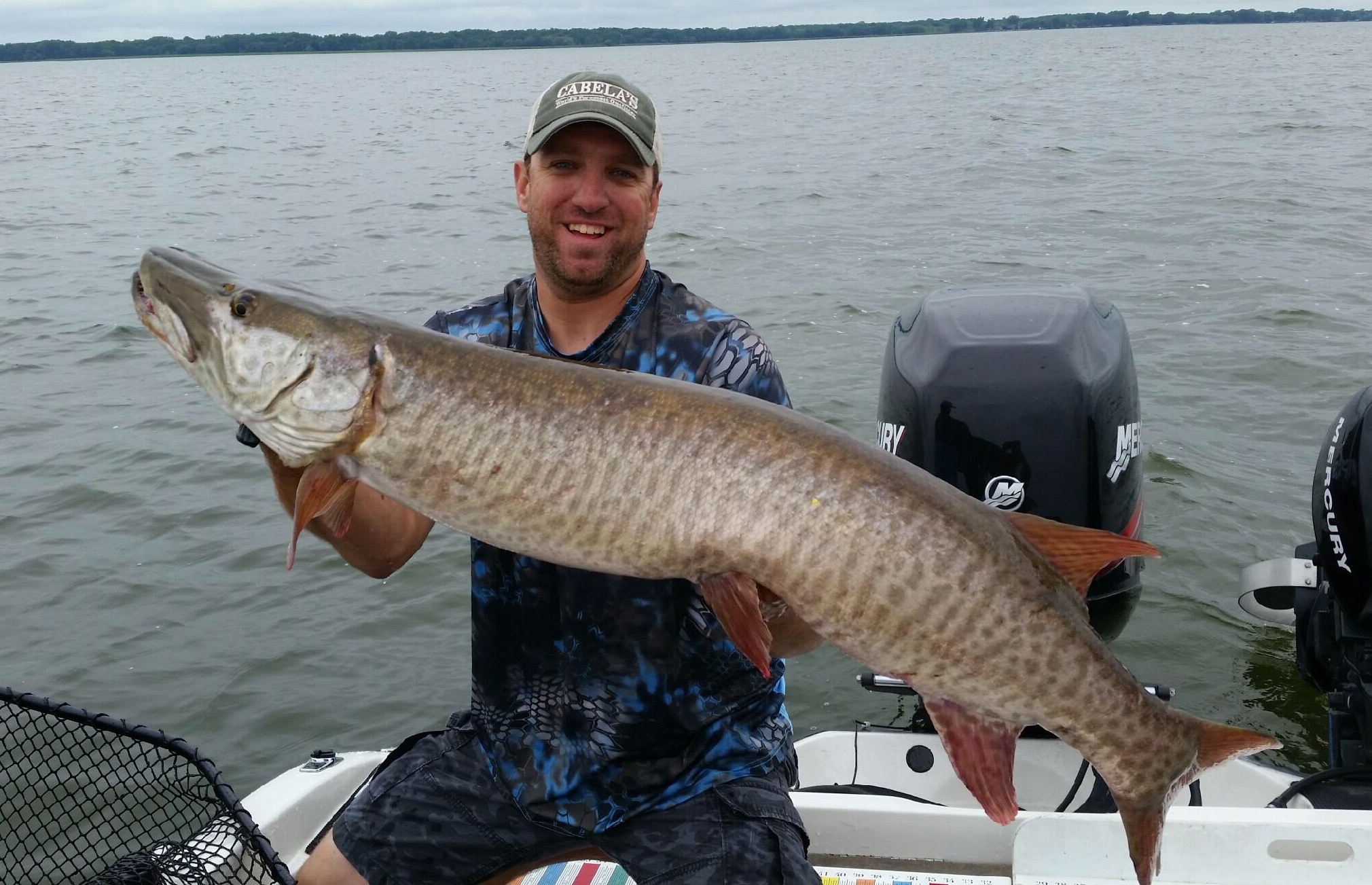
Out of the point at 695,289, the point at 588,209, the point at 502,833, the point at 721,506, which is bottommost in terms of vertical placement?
the point at 502,833

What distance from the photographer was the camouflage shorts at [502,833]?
2.83 m

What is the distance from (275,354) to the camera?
2.55m

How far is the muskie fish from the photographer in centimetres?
234

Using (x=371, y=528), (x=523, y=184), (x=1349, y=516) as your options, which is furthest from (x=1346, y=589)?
→ (x=371, y=528)

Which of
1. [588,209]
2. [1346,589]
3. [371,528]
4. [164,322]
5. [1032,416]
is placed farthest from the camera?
[1032,416]

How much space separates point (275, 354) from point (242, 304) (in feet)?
0.47

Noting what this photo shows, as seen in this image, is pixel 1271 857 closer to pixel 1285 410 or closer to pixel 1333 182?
pixel 1285 410

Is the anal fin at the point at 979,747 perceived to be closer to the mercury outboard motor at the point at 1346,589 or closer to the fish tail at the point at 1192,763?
the fish tail at the point at 1192,763

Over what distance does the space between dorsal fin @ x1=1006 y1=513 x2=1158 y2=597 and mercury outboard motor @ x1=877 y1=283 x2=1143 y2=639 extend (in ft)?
5.17

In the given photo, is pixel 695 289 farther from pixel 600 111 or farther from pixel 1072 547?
pixel 1072 547

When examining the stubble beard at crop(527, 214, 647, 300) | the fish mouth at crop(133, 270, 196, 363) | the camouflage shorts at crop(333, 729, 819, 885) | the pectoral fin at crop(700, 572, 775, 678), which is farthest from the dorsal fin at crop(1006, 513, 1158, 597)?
the fish mouth at crop(133, 270, 196, 363)

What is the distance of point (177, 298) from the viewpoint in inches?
102

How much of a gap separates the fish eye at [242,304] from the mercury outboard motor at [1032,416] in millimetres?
2404

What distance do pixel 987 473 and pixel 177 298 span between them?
2664mm
